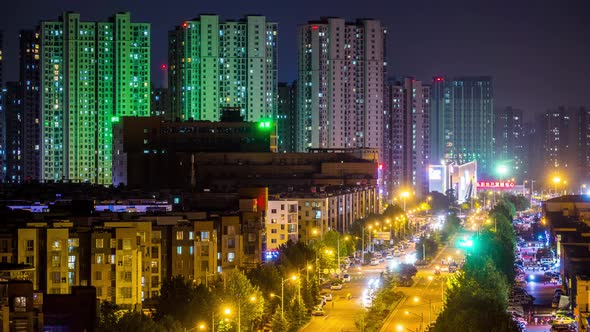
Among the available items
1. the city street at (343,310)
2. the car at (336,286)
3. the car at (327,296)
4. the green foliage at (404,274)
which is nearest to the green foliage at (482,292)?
the green foliage at (404,274)

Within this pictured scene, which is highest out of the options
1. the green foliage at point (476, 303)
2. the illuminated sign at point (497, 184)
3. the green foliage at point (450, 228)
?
the illuminated sign at point (497, 184)

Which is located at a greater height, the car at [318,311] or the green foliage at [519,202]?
the green foliage at [519,202]

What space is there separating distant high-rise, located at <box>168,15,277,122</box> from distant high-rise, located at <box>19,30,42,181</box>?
1187cm

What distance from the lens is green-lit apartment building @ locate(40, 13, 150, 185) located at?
89812mm

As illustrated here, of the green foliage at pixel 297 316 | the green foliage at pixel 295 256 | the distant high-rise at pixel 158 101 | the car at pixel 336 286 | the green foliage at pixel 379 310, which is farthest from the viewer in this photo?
the distant high-rise at pixel 158 101

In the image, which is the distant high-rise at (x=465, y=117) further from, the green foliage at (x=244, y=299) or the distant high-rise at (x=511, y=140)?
the green foliage at (x=244, y=299)

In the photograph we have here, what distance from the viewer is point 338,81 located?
308ft

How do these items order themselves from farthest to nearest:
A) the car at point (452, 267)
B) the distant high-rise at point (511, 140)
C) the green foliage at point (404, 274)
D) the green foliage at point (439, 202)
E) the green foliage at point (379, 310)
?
1. the distant high-rise at point (511, 140)
2. the green foliage at point (439, 202)
3. the car at point (452, 267)
4. the green foliage at point (404, 274)
5. the green foliage at point (379, 310)

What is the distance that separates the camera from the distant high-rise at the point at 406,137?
10350 cm

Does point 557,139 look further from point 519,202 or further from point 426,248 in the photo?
point 426,248

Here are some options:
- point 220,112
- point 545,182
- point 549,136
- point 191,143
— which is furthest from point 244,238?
point 549,136

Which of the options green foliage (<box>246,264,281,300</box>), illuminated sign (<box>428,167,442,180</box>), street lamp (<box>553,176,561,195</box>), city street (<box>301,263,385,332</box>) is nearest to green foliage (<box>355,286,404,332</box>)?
city street (<box>301,263,385,332</box>)

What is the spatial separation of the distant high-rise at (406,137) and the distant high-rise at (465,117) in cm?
2877

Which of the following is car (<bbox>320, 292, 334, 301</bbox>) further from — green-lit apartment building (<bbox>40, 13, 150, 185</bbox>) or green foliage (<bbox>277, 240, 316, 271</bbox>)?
green-lit apartment building (<bbox>40, 13, 150, 185</bbox>)
